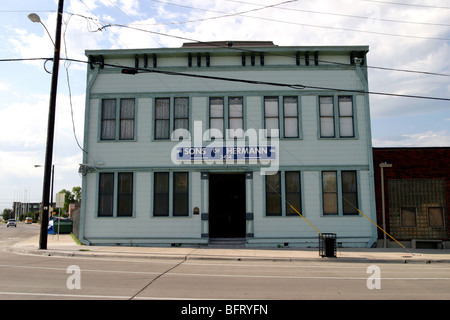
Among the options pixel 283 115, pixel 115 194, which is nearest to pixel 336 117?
pixel 283 115

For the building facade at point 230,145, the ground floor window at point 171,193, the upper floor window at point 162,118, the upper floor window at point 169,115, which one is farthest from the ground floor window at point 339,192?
the upper floor window at point 162,118

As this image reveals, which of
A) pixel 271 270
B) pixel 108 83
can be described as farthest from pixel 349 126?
pixel 108 83

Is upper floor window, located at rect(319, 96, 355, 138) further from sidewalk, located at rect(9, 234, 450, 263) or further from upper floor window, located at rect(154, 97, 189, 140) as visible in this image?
upper floor window, located at rect(154, 97, 189, 140)

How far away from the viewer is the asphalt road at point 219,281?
805 centimetres

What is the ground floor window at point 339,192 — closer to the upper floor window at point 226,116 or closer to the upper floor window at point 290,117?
the upper floor window at point 290,117

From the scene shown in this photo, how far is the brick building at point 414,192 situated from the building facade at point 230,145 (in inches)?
32.9

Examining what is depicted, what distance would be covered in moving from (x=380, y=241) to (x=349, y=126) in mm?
5754

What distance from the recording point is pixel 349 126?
19.8 meters

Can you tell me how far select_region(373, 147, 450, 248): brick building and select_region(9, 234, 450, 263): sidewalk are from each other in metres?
1.23

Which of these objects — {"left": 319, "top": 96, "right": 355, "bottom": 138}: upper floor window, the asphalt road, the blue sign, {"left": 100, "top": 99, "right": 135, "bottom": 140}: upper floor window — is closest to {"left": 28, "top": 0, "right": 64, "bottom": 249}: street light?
{"left": 100, "top": 99, "right": 135, "bottom": 140}: upper floor window
